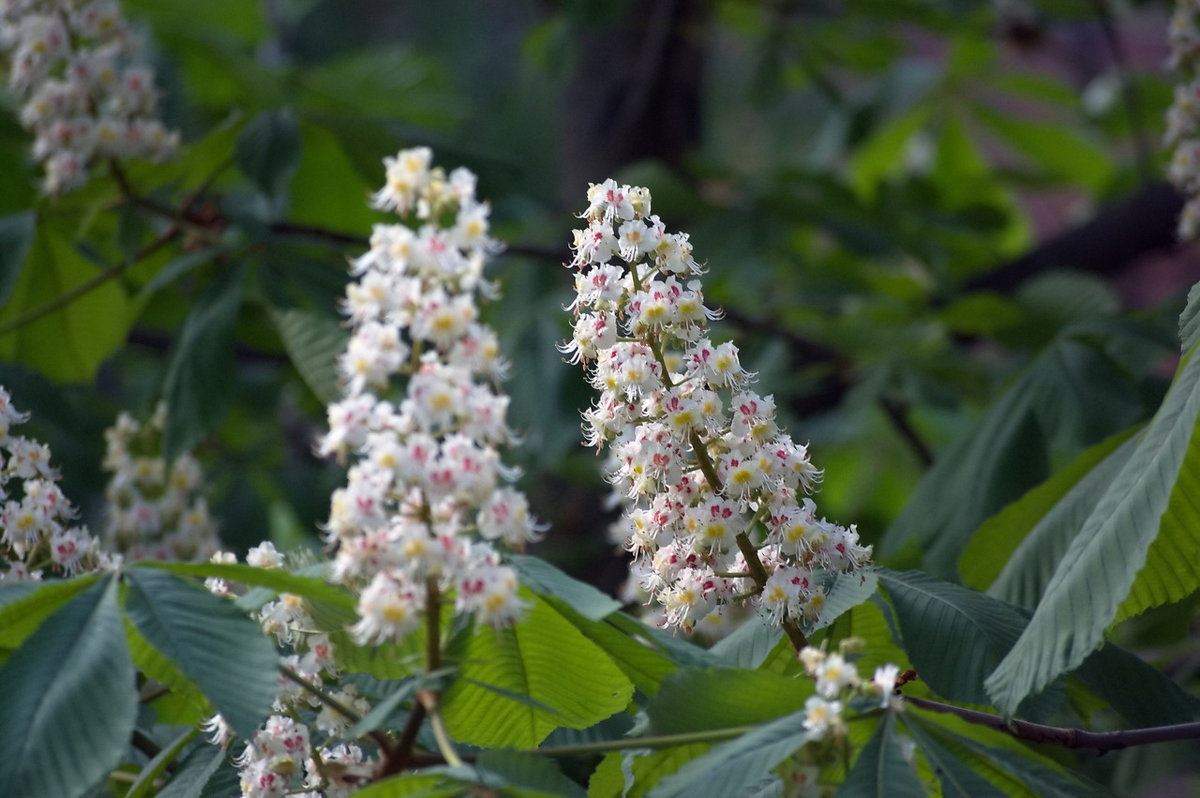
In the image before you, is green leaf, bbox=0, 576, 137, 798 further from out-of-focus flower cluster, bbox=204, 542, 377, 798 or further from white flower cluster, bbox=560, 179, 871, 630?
white flower cluster, bbox=560, 179, 871, 630

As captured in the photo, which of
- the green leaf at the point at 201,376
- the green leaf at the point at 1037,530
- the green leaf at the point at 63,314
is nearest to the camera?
the green leaf at the point at 1037,530

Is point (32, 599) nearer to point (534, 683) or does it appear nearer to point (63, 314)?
point (534, 683)

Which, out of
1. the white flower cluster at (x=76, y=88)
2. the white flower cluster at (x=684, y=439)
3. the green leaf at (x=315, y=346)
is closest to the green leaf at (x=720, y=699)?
the white flower cluster at (x=684, y=439)

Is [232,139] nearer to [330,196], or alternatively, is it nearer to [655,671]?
[330,196]

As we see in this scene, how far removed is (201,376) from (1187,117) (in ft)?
5.80

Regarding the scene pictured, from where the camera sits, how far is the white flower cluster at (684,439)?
3.75 ft

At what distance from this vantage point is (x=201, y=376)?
6.60ft

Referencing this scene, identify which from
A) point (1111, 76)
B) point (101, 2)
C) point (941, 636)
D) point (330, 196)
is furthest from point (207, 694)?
point (1111, 76)

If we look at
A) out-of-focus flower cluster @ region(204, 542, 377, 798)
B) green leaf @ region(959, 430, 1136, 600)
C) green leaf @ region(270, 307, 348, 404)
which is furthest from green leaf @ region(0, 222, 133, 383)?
green leaf @ region(959, 430, 1136, 600)

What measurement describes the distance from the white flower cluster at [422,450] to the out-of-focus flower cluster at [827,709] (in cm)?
26

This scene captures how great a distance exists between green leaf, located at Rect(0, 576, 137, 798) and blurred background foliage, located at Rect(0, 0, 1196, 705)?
823mm

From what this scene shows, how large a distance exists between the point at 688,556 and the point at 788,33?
2639 millimetres

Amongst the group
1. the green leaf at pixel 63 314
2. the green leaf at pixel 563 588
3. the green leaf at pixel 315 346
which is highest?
the green leaf at pixel 63 314

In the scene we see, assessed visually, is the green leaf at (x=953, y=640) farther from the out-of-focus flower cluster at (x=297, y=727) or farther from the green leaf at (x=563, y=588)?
the out-of-focus flower cluster at (x=297, y=727)
